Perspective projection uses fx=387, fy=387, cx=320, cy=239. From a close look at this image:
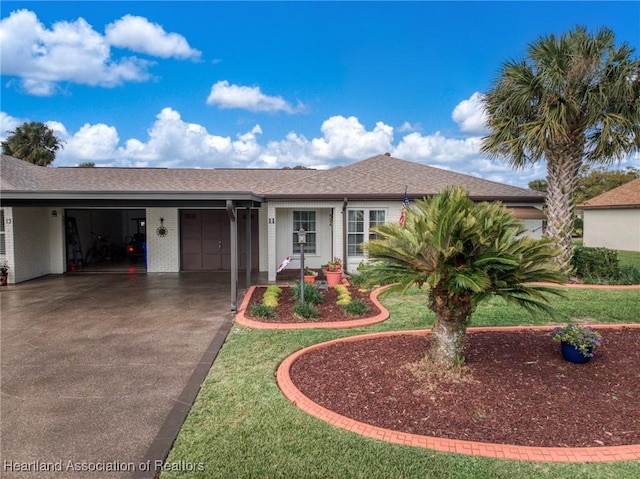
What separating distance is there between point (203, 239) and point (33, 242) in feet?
18.1

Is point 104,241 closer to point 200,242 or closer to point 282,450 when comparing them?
point 200,242

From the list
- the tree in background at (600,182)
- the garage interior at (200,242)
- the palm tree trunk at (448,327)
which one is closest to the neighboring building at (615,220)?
the tree in background at (600,182)

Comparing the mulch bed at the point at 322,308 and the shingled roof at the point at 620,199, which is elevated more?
the shingled roof at the point at 620,199

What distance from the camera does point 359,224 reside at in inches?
510

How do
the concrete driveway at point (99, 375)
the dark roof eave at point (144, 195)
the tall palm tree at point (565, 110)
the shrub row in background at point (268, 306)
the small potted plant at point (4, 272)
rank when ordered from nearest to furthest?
the concrete driveway at point (99, 375), the shrub row in background at point (268, 306), the dark roof eave at point (144, 195), the tall palm tree at point (565, 110), the small potted plant at point (4, 272)

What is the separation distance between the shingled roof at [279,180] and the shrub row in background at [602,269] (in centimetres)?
232

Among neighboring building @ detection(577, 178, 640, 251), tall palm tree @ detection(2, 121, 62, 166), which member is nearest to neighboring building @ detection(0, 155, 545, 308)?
neighboring building @ detection(577, 178, 640, 251)

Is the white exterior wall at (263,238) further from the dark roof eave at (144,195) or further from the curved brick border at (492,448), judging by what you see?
the curved brick border at (492,448)

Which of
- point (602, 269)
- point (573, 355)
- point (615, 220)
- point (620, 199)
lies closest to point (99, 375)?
point (573, 355)

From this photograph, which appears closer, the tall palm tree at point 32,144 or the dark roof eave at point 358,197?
the dark roof eave at point 358,197

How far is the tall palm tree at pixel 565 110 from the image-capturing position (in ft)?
32.5

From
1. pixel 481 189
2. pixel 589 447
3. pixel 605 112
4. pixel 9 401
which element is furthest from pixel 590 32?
pixel 9 401

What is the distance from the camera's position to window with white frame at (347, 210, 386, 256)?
12875 millimetres

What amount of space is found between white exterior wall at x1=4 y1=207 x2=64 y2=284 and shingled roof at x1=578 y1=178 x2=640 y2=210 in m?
27.5
